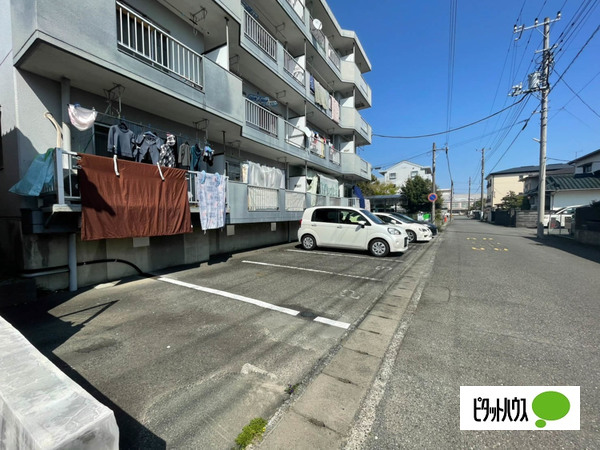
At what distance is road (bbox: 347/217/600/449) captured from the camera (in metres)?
1.86

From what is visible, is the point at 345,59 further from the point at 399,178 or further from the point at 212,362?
the point at 399,178

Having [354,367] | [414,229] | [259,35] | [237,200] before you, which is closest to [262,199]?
[237,200]

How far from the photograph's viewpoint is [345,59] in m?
17.0

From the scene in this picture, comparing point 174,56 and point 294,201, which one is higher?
point 174,56

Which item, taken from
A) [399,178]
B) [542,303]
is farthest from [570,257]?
[399,178]

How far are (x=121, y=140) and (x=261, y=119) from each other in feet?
17.1

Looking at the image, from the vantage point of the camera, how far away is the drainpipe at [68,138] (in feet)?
16.4

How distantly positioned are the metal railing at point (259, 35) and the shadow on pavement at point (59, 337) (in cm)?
890

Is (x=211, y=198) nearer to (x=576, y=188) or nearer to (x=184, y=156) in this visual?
(x=184, y=156)

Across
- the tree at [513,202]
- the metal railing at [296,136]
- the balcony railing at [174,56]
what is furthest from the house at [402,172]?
the balcony railing at [174,56]

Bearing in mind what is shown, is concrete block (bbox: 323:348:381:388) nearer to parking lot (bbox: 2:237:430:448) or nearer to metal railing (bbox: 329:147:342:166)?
parking lot (bbox: 2:237:430:448)

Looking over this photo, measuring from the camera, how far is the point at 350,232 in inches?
357

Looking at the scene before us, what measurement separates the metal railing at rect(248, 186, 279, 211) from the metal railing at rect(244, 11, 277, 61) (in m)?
5.05

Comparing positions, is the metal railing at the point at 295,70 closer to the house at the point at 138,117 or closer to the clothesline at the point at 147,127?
the house at the point at 138,117
